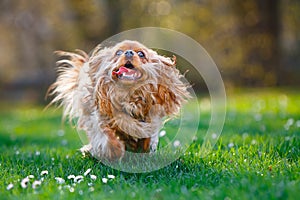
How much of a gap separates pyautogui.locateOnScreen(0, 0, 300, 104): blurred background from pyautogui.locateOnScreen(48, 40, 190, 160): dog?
1135 centimetres

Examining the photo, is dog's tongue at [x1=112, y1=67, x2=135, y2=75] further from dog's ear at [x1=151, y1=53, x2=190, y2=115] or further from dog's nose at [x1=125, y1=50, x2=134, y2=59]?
dog's ear at [x1=151, y1=53, x2=190, y2=115]

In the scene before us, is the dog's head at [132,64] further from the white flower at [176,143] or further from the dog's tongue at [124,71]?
the white flower at [176,143]

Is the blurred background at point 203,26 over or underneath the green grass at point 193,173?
over

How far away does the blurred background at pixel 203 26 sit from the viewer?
51.3 ft

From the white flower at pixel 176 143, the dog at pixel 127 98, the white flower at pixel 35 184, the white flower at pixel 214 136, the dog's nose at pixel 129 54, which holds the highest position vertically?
the dog's nose at pixel 129 54

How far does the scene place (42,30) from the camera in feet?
56.4

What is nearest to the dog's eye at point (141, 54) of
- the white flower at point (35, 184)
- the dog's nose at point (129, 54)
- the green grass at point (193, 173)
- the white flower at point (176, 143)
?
the dog's nose at point (129, 54)

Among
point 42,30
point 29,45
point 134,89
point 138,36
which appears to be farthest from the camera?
point 29,45

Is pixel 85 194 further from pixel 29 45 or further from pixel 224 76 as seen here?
pixel 29 45

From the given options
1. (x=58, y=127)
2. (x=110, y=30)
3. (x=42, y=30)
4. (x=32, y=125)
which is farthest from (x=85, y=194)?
(x=42, y=30)

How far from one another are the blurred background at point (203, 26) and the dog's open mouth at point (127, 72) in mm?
11692

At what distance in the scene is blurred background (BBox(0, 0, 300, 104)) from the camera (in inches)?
616

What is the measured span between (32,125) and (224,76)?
9.08 metres

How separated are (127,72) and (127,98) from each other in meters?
0.23
